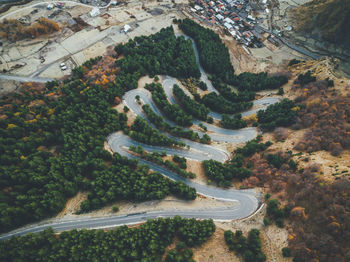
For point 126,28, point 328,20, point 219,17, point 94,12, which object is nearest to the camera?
point 328,20

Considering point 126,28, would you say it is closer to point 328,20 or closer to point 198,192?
point 198,192

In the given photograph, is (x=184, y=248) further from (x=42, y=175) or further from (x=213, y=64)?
(x=213, y=64)

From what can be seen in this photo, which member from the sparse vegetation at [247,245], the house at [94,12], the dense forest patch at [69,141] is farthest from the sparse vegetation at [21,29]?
the sparse vegetation at [247,245]

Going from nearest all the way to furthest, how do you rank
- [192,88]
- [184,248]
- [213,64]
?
[184,248], [192,88], [213,64]

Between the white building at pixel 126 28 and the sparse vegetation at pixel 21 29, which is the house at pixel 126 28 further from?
the sparse vegetation at pixel 21 29

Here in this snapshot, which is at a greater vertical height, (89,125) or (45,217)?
(89,125)

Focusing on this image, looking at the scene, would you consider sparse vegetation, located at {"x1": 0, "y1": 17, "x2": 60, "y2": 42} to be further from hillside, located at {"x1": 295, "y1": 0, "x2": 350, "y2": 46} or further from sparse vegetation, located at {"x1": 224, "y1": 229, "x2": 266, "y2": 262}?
hillside, located at {"x1": 295, "y1": 0, "x2": 350, "y2": 46}

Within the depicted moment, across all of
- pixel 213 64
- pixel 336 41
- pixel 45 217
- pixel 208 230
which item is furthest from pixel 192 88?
pixel 336 41

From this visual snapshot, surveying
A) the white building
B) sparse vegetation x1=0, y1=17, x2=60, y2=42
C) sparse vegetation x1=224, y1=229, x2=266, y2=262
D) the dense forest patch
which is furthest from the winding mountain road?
sparse vegetation x1=0, y1=17, x2=60, y2=42

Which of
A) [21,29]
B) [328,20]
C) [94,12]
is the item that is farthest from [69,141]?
[328,20]

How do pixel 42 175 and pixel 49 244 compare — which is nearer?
pixel 49 244
